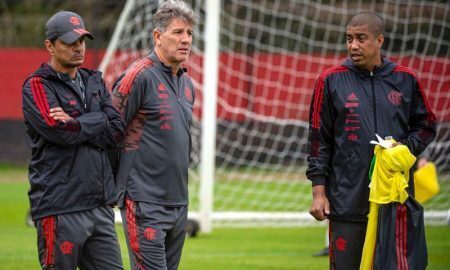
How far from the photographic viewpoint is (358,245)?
18.1 ft

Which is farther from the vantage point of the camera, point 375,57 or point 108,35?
point 108,35

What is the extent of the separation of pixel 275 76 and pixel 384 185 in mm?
11399

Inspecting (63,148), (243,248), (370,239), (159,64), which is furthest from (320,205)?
(243,248)

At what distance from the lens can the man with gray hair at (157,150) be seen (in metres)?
5.46

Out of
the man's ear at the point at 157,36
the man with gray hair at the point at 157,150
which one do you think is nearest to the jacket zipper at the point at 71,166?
the man with gray hair at the point at 157,150

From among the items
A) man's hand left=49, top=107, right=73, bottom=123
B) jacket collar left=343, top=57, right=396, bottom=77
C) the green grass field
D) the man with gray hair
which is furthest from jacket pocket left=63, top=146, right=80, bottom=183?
the green grass field

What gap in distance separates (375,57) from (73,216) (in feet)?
6.27

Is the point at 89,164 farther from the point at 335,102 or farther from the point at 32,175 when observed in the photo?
the point at 335,102

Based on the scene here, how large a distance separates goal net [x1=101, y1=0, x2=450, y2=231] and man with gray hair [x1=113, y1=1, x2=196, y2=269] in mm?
5795

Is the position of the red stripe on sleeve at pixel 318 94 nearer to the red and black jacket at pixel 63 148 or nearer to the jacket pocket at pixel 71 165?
the red and black jacket at pixel 63 148

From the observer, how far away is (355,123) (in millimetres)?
5535

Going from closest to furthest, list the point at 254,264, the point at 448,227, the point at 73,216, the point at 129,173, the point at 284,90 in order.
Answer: the point at 73,216
the point at 129,173
the point at 254,264
the point at 448,227
the point at 284,90

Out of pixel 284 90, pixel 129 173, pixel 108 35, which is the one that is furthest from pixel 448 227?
pixel 108 35

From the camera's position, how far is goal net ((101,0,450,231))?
12.3 metres
